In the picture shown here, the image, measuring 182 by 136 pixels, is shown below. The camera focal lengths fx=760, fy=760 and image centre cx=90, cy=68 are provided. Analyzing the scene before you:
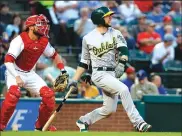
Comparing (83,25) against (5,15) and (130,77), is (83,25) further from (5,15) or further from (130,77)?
(130,77)

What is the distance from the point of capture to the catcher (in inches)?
482

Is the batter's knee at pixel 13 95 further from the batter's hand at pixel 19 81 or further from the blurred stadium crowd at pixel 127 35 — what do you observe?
the blurred stadium crowd at pixel 127 35

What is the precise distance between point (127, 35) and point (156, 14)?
103 inches

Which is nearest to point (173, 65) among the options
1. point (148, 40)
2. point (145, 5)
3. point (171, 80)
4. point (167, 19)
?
point (171, 80)

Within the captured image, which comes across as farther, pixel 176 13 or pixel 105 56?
pixel 176 13

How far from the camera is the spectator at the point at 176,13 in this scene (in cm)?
2144

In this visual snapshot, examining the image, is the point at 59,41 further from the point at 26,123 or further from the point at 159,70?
the point at 26,123

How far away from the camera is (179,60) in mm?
19281

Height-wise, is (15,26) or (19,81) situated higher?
(15,26)

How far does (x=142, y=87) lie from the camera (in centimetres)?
1608

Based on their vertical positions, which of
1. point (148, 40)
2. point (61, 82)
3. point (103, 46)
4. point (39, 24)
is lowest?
point (61, 82)

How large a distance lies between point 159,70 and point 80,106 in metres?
3.81

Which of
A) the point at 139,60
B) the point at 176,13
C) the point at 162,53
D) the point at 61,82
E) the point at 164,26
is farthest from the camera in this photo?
the point at 176,13

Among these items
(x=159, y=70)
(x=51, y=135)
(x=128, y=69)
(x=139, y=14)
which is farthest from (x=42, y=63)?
(x=51, y=135)
